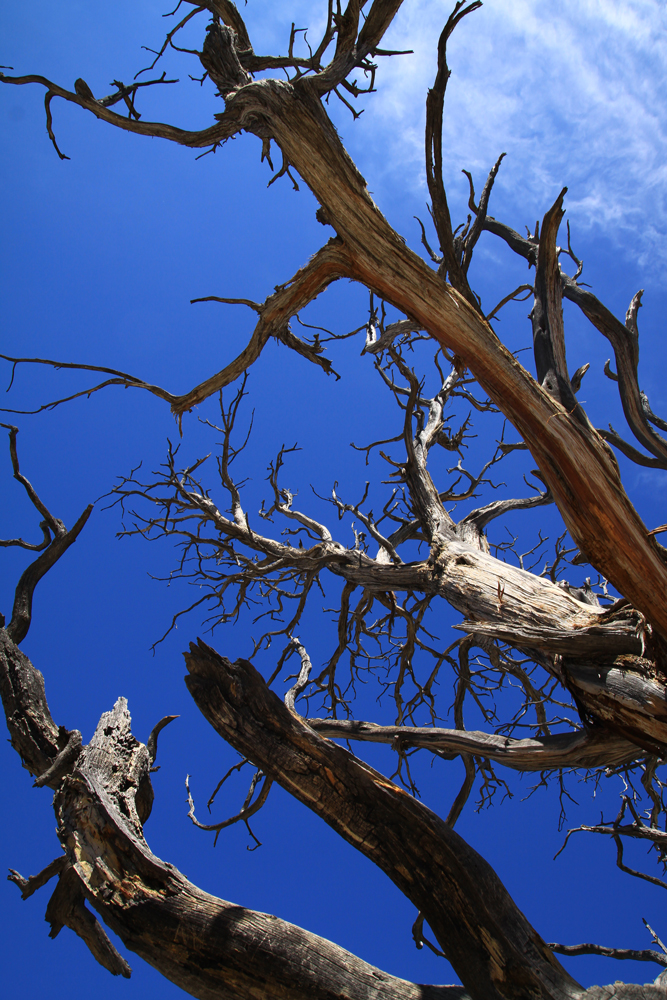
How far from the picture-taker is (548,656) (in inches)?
140

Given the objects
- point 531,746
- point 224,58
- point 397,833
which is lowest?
point 397,833

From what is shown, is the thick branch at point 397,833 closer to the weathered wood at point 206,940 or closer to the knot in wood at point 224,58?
the weathered wood at point 206,940

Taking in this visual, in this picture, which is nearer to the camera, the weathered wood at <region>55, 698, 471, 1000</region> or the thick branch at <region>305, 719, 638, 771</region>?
the weathered wood at <region>55, 698, 471, 1000</region>

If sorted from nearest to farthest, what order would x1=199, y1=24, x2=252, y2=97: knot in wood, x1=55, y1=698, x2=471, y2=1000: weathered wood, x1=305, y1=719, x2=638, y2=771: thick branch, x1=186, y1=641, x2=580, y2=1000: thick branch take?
x1=55, y1=698, x2=471, y2=1000: weathered wood < x1=186, y1=641, x2=580, y2=1000: thick branch < x1=305, y1=719, x2=638, y2=771: thick branch < x1=199, y1=24, x2=252, y2=97: knot in wood

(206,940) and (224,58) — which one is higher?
(224,58)

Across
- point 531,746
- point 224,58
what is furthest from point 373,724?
point 224,58

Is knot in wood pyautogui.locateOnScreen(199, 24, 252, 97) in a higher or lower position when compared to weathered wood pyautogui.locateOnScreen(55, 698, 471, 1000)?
higher

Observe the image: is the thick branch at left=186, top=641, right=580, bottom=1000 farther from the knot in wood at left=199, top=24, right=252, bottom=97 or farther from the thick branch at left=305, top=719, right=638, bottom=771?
the knot in wood at left=199, top=24, right=252, bottom=97

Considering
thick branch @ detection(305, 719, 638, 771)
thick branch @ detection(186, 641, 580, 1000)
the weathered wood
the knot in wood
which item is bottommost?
the weathered wood

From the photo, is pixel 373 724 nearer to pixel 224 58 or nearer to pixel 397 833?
pixel 397 833

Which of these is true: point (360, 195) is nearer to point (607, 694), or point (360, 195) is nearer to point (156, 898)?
point (607, 694)

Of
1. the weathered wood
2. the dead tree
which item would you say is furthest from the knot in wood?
the weathered wood

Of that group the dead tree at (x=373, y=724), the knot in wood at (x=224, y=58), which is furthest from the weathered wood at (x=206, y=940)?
the knot in wood at (x=224, y=58)

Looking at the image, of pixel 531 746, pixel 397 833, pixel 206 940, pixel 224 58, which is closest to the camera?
pixel 206 940
